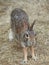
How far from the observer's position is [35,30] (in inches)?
240

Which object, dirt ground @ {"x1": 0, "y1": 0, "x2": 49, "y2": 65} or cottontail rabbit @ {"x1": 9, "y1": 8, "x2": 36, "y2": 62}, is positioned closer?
cottontail rabbit @ {"x1": 9, "y1": 8, "x2": 36, "y2": 62}

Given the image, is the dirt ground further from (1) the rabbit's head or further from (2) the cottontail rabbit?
(1) the rabbit's head

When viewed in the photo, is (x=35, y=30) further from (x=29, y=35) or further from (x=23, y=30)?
(x=29, y=35)

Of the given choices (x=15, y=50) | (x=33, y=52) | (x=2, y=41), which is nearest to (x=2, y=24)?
(x=2, y=41)

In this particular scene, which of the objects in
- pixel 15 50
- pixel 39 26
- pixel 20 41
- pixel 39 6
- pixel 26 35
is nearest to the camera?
pixel 26 35

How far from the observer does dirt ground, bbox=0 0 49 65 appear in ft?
16.8

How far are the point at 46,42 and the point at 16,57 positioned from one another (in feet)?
2.78

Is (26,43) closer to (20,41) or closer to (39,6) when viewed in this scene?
(20,41)

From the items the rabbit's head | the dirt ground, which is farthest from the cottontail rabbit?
the dirt ground

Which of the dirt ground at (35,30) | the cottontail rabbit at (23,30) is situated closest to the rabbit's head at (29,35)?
the cottontail rabbit at (23,30)

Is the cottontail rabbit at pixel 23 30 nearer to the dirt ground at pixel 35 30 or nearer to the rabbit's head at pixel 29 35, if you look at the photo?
the rabbit's head at pixel 29 35

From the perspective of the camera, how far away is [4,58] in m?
5.17

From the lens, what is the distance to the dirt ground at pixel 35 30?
5123 millimetres

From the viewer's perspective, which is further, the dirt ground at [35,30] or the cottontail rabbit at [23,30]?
the dirt ground at [35,30]
